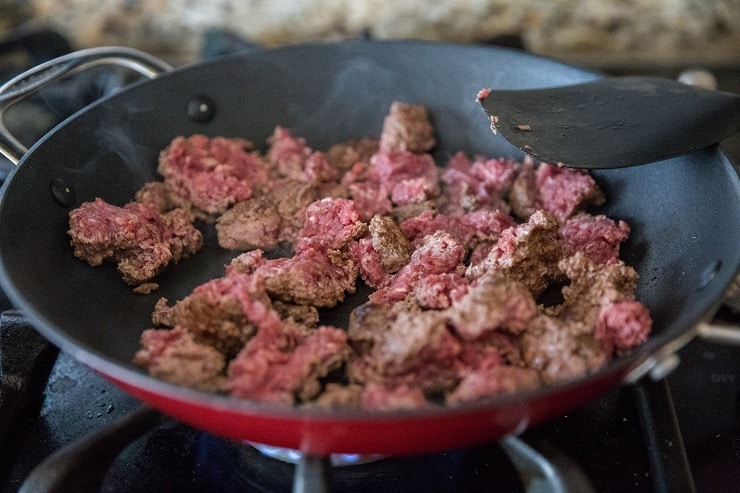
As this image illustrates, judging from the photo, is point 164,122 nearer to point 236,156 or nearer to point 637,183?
point 236,156

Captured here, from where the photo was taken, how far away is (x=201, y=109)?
218 centimetres

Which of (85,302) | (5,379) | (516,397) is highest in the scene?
(516,397)

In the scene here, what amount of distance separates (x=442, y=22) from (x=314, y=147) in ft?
3.26

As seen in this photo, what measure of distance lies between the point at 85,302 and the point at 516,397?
1.11 meters

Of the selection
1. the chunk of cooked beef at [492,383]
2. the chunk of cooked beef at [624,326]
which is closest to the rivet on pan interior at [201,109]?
the chunk of cooked beef at [492,383]

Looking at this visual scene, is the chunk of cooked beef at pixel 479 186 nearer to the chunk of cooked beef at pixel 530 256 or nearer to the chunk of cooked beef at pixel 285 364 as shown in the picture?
the chunk of cooked beef at pixel 530 256

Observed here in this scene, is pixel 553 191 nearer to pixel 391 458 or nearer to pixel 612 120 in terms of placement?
pixel 612 120

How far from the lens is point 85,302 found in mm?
1668

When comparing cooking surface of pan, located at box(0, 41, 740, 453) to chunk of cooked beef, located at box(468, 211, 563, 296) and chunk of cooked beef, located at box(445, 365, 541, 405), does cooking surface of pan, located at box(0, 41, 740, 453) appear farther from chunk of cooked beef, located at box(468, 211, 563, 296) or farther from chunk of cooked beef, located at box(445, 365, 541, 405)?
chunk of cooked beef, located at box(468, 211, 563, 296)

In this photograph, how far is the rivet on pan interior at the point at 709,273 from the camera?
1425 millimetres

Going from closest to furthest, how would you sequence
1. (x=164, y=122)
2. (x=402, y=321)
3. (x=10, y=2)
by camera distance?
1. (x=402, y=321)
2. (x=164, y=122)
3. (x=10, y=2)

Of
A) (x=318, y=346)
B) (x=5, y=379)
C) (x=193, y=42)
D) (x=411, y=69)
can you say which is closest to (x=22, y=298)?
(x=5, y=379)

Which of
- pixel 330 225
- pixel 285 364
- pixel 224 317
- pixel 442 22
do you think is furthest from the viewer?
pixel 442 22

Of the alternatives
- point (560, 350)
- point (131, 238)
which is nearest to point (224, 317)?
point (131, 238)
